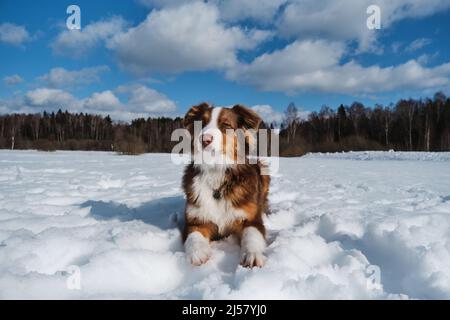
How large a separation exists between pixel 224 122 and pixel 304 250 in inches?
79.6

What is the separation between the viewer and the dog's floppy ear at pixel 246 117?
15.1 feet

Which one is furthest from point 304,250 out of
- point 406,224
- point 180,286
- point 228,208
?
point 406,224

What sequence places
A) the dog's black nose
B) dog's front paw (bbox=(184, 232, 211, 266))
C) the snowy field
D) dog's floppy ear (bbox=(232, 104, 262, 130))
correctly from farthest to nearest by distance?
dog's floppy ear (bbox=(232, 104, 262, 130))
the dog's black nose
dog's front paw (bbox=(184, 232, 211, 266))
the snowy field

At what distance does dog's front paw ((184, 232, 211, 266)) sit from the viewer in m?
2.89

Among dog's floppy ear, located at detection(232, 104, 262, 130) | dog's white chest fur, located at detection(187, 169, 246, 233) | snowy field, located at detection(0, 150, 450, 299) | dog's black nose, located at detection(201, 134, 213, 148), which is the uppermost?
dog's floppy ear, located at detection(232, 104, 262, 130)

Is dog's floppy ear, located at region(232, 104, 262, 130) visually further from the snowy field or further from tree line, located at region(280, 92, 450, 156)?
tree line, located at region(280, 92, 450, 156)

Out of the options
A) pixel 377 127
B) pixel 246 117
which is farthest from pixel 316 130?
pixel 246 117

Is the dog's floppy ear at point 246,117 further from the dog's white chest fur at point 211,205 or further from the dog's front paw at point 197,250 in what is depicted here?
the dog's front paw at point 197,250

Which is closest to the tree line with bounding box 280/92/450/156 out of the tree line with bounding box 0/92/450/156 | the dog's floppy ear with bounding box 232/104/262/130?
the tree line with bounding box 0/92/450/156

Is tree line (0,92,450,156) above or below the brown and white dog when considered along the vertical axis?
above

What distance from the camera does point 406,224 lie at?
3877mm

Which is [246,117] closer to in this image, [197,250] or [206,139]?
[206,139]

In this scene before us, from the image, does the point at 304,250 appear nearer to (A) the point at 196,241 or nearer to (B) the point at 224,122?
(A) the point at 196,241

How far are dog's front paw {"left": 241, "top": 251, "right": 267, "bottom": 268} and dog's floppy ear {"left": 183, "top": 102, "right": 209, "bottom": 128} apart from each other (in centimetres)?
239
